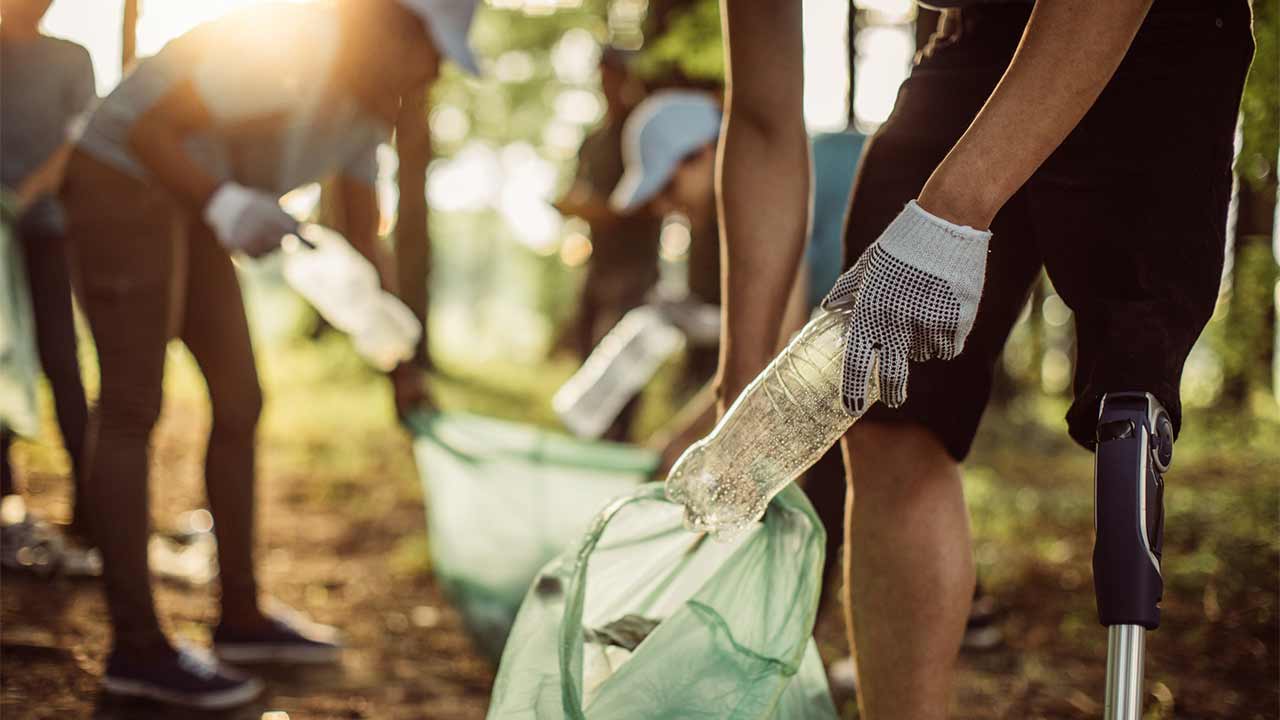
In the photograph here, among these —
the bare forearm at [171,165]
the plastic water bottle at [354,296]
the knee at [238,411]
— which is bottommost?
the knee at [238,411]

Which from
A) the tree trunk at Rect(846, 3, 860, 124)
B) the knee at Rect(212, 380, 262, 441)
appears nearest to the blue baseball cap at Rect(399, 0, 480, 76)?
the knee at Rect(212, 380, 262, 441)

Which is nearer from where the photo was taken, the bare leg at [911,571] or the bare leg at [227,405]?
the bare leg at [911,571]

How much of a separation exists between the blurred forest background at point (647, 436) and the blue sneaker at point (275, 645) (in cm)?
8

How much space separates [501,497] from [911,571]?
1.16 metres

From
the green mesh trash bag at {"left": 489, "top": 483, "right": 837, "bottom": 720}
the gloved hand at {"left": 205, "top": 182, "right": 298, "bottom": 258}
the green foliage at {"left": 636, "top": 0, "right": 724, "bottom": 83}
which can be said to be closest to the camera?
the green mesh trash bag at {"left": 489, "top": 483, "right": 837, "bottom": 720}

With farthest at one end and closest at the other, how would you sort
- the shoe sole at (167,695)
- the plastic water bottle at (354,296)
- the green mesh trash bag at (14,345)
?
the green mesh trash bag at (14,345) < the plastic water bottle at (354,296) < the shoe sole at (167,695)

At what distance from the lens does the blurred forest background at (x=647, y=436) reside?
274 centimetres

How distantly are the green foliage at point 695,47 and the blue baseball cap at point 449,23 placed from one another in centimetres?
278

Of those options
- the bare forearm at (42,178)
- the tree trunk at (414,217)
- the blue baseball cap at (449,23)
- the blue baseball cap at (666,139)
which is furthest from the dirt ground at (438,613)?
the tree trunk at (414,217)

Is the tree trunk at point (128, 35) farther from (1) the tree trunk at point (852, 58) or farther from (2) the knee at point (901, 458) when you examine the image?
(1) the tree trunk at point (852, 58)

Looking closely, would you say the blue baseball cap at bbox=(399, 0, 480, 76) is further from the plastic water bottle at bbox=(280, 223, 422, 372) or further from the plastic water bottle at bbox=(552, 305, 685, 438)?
the plastic water bottle at bbox=(552, 305, 685, 438)

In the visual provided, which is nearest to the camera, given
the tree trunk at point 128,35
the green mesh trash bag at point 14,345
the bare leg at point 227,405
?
the bare leg at point 227,405

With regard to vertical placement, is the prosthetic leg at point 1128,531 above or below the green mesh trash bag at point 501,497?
above

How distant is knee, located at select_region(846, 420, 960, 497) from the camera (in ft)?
4.82
